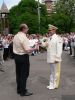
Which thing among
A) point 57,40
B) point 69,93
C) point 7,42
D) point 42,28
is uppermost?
point 57,40

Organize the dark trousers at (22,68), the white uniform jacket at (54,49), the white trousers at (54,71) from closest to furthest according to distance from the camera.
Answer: the dark trousers at (22,68), the white uniform jacket at (54,49), the white trousers at (54,71)

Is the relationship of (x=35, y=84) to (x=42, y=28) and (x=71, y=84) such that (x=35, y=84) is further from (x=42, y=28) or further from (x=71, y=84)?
(x=42, y=28)

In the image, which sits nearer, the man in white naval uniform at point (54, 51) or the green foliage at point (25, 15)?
the man in white naval uniform at point (54, 51)

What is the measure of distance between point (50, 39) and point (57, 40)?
0.21 metres

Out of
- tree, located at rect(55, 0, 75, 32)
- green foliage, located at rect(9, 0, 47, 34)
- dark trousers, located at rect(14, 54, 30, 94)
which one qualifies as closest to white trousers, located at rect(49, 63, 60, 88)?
dark trousers, located at rect(14, 54, 30, 94)

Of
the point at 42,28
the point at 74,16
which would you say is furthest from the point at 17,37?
the point at 74,16

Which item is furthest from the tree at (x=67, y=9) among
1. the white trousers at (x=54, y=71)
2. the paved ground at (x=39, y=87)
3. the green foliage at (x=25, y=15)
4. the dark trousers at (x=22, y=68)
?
the dark trousers at (x=22, y=68)

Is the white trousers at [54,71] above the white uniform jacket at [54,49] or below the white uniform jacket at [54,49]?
below

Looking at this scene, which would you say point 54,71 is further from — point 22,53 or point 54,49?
point 22,53

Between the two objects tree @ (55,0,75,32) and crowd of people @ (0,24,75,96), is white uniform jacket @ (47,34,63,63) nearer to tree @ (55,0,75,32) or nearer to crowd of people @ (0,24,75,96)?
crowd of people @ (0,24,75,96)

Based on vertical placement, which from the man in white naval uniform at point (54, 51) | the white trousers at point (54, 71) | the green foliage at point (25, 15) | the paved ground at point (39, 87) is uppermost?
the man in white naval uniform at point (54, 51)

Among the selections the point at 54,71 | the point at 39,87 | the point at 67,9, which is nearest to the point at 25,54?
the point at 54,71

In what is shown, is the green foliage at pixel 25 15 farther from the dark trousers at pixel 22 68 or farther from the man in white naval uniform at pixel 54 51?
the dark trousers at pixel 22 68

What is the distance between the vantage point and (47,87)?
12.5 m
